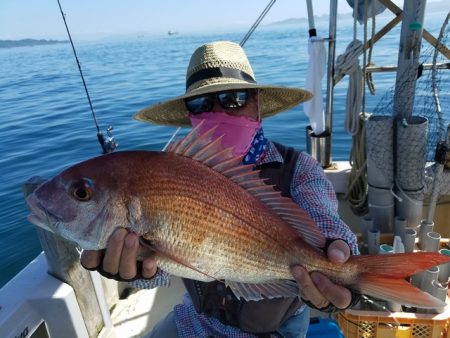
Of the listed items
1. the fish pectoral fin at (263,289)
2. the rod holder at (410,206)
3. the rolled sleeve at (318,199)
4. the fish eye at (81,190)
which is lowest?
the rod holder at (410,206)

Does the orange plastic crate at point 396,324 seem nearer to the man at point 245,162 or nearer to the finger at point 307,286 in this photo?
the man at point 245,162

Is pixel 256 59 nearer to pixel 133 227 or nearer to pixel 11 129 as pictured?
pixel 11 129

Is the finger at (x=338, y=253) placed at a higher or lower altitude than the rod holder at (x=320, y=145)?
higher

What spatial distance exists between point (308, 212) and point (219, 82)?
788 millimetres

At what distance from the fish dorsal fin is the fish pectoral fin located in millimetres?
202

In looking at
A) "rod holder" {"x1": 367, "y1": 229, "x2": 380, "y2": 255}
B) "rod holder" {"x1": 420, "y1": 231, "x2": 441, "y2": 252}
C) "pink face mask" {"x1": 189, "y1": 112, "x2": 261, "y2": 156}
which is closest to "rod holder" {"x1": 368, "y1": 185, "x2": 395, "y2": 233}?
"rod holder" {"x1": 367, "y1": 229, "x2": 380, "y2": 255}

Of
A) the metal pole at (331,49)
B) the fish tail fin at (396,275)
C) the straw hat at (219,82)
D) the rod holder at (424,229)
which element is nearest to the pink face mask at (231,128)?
the straw hat at (219,82)

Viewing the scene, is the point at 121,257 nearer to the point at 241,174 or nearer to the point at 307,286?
the point at 241,174

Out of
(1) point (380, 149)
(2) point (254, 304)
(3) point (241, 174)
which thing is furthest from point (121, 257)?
(1) point (380, 149)

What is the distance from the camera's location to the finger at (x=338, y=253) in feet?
4.45

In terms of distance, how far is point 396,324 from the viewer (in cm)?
259

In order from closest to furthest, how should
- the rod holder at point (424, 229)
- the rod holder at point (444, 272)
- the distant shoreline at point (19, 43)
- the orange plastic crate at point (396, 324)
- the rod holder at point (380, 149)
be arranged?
1. the orange plastic crate at point (396, 324)
2. the rod holder at point (444, 272)
3. the rod holder at point (424, 229)
4. the rod holder at point (380, 149)
5. the distant shoreline at point (19, 43)

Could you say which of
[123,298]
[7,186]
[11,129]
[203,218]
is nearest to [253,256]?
[203,218]

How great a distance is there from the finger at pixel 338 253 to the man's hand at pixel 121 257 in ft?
2.20
